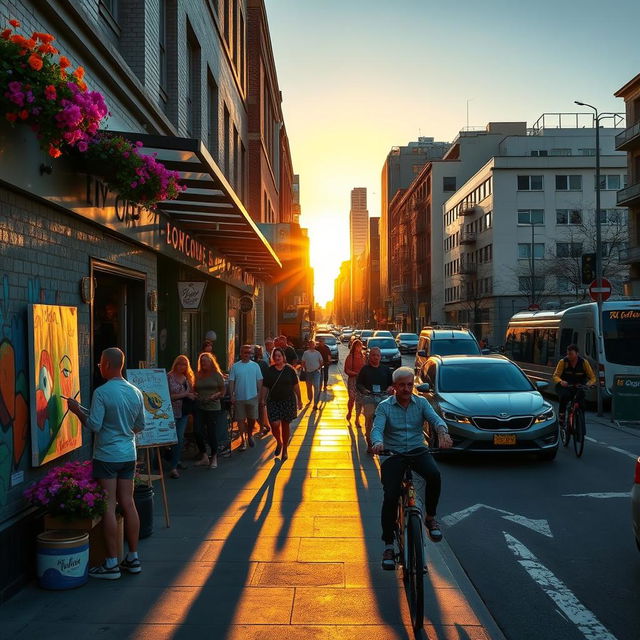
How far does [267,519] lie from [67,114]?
15.0ft

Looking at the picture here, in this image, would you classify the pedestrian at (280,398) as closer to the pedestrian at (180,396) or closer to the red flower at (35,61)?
the pedestrian at (180,396)

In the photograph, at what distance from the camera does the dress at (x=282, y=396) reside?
11.6 metres

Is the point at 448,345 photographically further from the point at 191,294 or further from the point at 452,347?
the point at 191,294

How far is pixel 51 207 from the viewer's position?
22.9ft

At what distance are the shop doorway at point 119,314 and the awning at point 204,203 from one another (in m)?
1.41

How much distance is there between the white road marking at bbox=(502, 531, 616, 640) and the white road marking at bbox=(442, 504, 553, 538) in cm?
54

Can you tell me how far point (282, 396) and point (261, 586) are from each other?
6.00 m

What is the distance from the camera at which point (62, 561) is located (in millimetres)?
5711

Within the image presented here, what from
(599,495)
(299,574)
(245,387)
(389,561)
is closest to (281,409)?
(245,387)

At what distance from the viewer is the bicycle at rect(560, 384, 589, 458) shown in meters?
12.0

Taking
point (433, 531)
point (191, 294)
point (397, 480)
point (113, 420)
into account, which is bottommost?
point (433, 531)

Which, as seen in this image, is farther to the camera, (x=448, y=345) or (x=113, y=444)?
(x=448, y=345)

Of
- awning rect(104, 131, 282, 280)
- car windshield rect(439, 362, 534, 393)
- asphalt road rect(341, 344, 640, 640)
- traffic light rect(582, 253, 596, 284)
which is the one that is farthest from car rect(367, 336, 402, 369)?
asphalt road rect(341, 344, 640, 640)

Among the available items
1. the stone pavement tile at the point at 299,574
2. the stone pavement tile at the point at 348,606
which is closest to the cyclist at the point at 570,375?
the stone pavement tile at the point at 299,574
